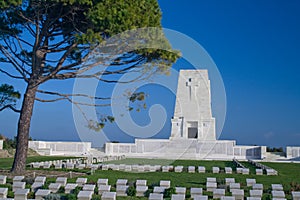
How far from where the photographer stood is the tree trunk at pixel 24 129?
10.1 meters

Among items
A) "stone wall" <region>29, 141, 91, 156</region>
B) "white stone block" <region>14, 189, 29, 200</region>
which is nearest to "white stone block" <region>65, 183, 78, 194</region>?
"white stone block" <region>14, 189, 29, 200</region>

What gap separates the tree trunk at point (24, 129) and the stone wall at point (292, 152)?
62.4 ft

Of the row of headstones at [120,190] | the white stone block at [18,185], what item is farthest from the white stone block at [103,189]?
the white stone block at [18,185]

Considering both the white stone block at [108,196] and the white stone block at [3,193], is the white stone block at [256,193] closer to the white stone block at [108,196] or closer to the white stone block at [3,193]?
the white stone block at [108,196]

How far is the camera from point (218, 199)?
24.6ft

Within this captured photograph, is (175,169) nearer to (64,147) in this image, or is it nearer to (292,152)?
(292,152)

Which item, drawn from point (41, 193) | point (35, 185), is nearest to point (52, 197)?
point (41, 193)

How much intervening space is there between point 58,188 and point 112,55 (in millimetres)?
4176

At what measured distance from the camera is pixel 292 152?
24.6 m

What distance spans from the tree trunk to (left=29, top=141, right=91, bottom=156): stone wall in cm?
1668

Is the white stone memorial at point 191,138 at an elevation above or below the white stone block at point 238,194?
above

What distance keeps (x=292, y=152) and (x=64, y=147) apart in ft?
51.6

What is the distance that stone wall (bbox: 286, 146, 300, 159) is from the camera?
24.5m

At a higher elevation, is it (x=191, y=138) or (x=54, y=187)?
(x=191, y=138)
